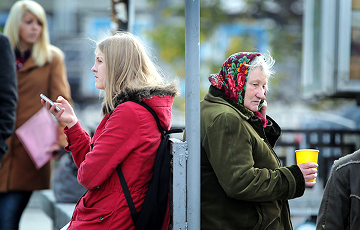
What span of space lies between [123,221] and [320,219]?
0.91 m

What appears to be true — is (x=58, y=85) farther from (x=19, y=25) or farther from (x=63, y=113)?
(x=63, y=113)

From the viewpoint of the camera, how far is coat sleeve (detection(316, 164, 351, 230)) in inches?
83.1

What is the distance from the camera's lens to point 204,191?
7.80ft

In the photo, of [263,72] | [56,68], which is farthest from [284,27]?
[263,72]

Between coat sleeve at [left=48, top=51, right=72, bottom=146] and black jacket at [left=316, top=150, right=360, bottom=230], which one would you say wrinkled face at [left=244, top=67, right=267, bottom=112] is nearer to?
black jacket at [left=316, top=150, right=360, bottom=230]

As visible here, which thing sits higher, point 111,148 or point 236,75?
point 236,75

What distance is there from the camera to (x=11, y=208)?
142 inches

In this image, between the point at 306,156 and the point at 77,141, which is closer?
the point at 306,156

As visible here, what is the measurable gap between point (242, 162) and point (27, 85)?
2.34 metres

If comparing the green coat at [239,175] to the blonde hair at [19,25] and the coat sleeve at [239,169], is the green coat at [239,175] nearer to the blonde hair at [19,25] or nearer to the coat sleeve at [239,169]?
the coat sleeve at [239,169]

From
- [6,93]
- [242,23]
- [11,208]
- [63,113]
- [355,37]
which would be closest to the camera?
[63,113]

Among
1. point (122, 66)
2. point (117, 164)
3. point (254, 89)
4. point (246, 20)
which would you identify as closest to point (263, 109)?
point (254, 89)

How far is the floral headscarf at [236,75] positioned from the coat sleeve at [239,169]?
8.7 inches

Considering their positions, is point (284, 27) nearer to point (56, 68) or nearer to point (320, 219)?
point (56, 68)
